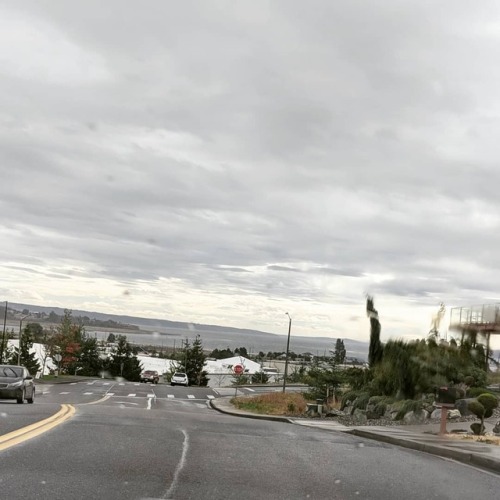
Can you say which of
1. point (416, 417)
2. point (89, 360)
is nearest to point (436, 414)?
point (416, 417)

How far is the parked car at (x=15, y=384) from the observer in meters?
22.2

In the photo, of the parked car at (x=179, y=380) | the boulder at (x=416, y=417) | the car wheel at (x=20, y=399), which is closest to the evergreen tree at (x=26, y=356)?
the parked car at (x=179, y=380)

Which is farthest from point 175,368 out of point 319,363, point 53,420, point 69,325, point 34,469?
point 34,469

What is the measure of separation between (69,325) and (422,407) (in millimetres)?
66344

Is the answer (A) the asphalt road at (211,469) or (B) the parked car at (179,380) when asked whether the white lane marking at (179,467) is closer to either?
(A) the asphalt road at (211,469)

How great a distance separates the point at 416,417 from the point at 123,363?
272 ft

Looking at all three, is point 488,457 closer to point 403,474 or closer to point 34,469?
point 403,474

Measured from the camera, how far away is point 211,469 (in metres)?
8.50

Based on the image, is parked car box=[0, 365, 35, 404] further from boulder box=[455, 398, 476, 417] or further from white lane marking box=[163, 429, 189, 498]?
boulder box=[455, 398, 476, 417]

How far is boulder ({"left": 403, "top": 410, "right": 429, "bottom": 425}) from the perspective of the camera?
21.8 meters

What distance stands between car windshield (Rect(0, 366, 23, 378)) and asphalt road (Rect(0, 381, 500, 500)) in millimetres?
10745

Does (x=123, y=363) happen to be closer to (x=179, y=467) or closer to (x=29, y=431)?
(x=29, y=431)

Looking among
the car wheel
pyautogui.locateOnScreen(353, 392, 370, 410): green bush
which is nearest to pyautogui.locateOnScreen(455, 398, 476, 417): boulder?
pyautogui.locateOnScreen(353, 392, 370, 410): green bush

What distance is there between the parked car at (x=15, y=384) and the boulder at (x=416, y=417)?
40.3 feet
